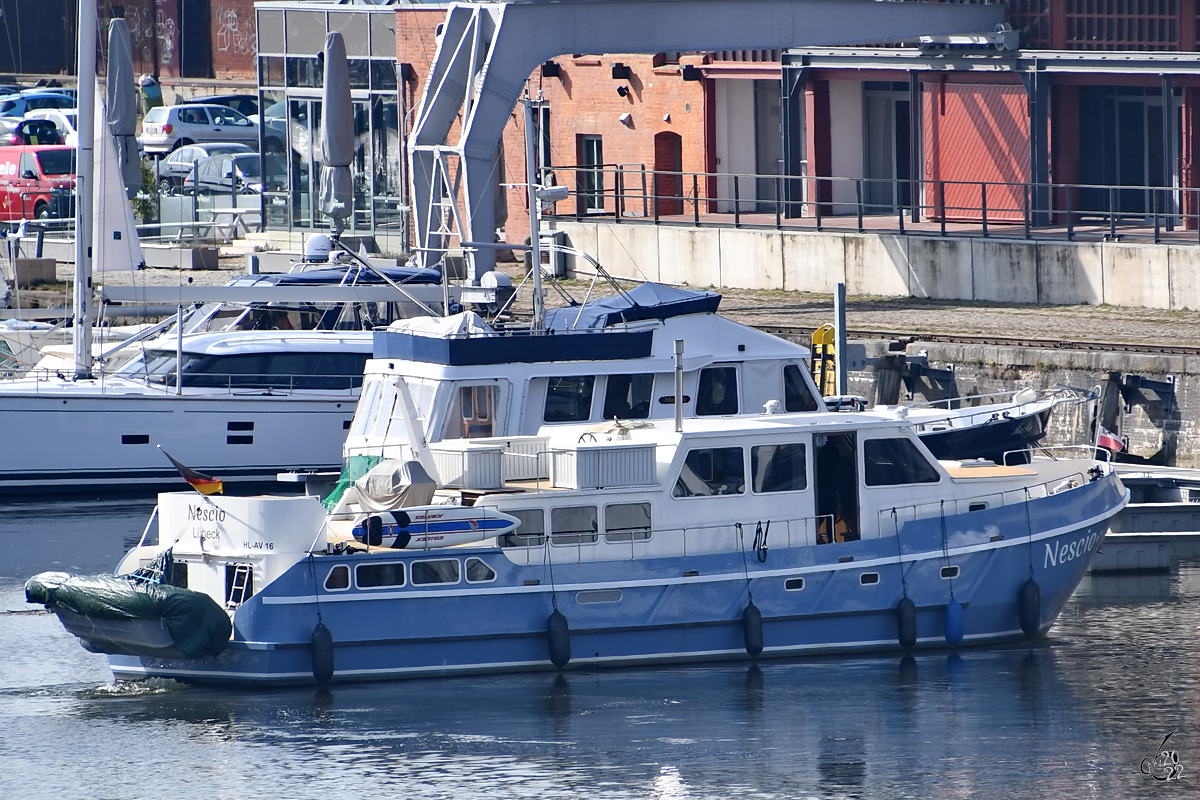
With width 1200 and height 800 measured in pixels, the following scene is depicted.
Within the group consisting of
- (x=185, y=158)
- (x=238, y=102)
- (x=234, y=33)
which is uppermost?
(x=234, y=33)

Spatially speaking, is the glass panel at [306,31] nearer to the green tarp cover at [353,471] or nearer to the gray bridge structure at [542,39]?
the gray bridge structure at [542,39]

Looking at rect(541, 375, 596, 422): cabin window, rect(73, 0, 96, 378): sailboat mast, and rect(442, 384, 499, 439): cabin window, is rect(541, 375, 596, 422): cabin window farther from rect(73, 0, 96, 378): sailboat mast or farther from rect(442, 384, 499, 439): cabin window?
→ rect(73, 0, 96, 378): sailboat mast

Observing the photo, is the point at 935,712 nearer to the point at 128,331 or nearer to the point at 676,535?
the point at 676,535

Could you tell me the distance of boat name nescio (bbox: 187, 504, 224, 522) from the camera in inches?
677

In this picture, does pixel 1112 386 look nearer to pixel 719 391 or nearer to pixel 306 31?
pixel 719 391

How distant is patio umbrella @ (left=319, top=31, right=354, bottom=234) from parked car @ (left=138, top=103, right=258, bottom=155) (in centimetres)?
1774

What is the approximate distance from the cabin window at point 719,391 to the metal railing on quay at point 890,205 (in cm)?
1036

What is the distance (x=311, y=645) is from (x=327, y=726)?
2.73 ft

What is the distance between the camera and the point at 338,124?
35.8 meters

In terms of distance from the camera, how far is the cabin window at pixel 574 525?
1759 cm

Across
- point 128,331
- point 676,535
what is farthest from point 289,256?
point 676,535

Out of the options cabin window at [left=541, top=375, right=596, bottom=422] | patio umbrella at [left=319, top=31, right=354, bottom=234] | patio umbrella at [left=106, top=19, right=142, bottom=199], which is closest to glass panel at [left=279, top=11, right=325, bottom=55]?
patio umbrella at [left=106, top=19, right=142, bottom=199]

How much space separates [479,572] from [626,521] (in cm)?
133

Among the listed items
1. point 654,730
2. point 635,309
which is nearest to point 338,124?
point 635,309
